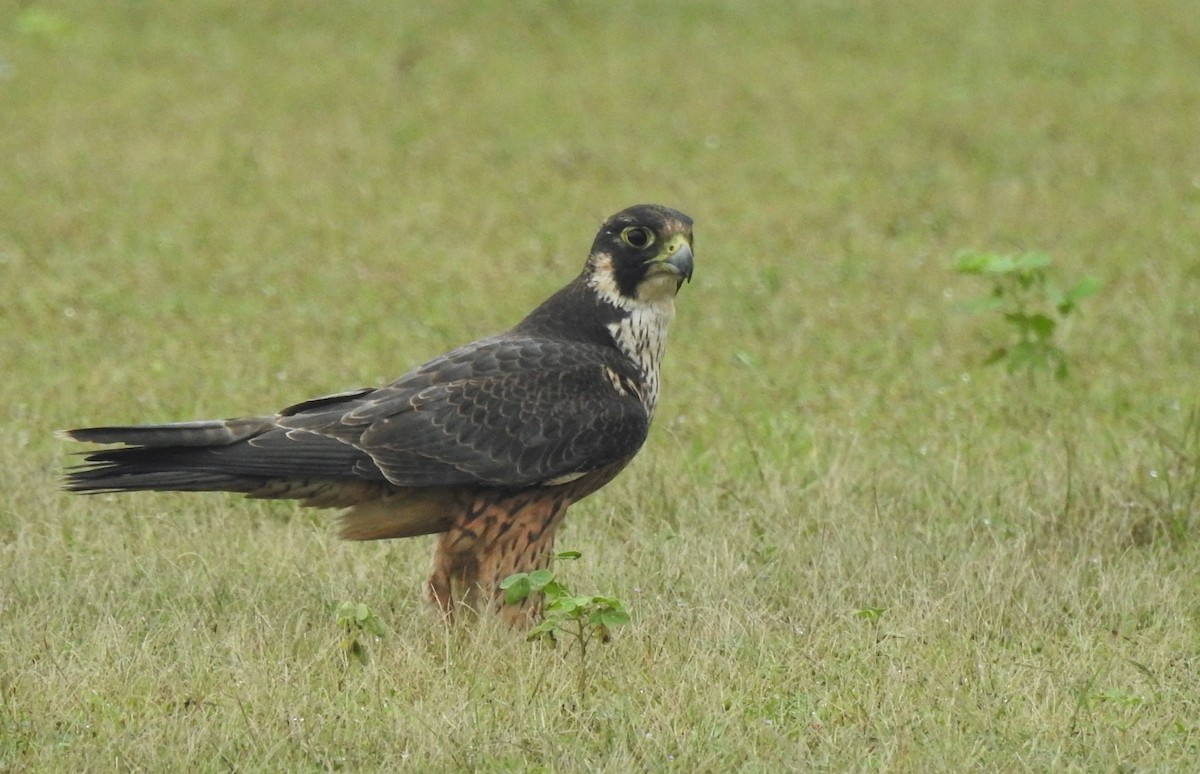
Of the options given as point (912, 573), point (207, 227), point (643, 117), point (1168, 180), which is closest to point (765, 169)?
point (643, 117)

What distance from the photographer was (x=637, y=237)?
6488mm

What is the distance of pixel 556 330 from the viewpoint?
21.7 ft

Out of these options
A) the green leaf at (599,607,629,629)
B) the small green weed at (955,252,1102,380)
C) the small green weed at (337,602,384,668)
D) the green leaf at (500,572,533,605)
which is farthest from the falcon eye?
the small green weed at (955,252,1102,380)

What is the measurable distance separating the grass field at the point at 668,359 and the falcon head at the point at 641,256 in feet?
3.54

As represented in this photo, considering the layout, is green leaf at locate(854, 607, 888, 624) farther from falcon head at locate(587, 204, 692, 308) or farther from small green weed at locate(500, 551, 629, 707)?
falcon head at locate(587, 204, 692, 308)

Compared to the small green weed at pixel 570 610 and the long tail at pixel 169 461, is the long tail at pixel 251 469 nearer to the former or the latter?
the long tail at pixel 169 461

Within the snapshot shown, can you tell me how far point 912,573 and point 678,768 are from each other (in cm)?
188

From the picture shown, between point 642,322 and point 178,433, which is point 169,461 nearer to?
point 178,433

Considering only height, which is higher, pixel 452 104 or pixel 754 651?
pixel 452 104

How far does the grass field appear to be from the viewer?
553cm

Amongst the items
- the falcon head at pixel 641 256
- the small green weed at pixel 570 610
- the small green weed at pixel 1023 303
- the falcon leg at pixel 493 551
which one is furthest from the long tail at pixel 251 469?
the small green weed at pixel 1023 303

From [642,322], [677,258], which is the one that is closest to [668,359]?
[642,322]

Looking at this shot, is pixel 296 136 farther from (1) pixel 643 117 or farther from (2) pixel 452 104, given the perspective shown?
(1) pixel 643 117

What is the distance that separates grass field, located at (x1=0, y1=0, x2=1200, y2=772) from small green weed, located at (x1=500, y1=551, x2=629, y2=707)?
0.28 feet
